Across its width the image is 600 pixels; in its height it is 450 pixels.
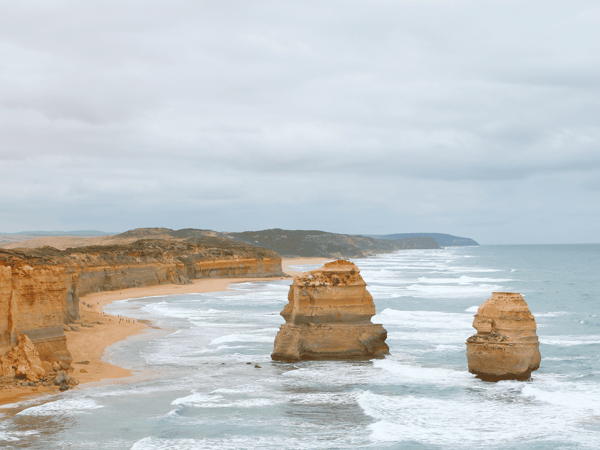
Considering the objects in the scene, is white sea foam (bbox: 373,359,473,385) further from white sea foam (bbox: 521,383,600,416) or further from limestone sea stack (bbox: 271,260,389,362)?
white sea foam (bbox: 521,383,600,416)

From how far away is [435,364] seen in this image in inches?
918

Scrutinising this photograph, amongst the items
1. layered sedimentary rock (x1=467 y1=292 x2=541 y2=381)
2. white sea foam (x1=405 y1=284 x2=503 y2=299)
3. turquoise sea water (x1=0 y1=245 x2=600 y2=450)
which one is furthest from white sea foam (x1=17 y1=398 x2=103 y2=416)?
white sea foam (x1=405 y1=284 x2=503 y2=299)

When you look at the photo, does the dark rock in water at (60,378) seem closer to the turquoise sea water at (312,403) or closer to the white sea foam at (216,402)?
the turquoise sea water at (312,403)

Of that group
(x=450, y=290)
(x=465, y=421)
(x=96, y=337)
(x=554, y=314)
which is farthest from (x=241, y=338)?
(x=450, y=290)

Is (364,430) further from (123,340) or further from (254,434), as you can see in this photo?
(123,340)

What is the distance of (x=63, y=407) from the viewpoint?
55.5ft

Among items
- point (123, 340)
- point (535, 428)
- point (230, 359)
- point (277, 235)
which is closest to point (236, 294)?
point (123, 340)

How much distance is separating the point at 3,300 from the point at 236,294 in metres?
37.5

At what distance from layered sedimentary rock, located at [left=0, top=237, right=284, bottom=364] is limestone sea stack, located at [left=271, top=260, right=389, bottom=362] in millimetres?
7955

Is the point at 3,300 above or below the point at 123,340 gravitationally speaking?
above

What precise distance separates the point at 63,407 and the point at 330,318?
9537 mm

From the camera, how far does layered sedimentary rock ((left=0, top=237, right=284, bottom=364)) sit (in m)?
18.6

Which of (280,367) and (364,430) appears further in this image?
(280,367)

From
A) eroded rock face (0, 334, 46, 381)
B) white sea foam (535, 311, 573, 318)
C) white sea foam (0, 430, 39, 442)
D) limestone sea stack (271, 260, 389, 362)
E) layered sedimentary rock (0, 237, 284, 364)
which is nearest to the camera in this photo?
white sea foam (0, 430, 39, 442)
